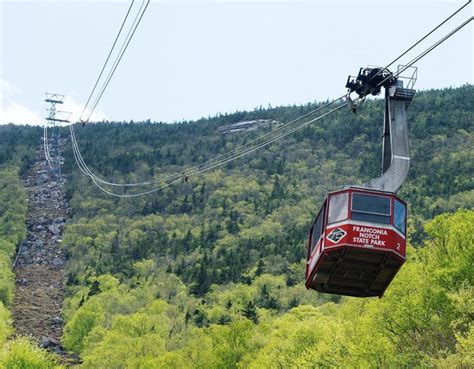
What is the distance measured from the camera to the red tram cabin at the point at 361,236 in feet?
99.2

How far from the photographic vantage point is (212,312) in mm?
137375

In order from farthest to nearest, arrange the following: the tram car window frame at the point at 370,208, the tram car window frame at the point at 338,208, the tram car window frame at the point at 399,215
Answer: the tram car window frame at the point at 399,215
the tram car window frame at the point at 338,208
the tram car window frame at the point at 370,208

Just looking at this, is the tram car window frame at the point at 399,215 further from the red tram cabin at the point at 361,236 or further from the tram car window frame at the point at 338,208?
the tram car window frame at the point at 338,208

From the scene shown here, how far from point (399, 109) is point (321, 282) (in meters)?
7.24

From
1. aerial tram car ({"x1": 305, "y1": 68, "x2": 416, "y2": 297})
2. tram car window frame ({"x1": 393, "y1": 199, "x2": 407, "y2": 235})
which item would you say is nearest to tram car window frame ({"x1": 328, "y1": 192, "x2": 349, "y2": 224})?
aerial tram car ({"x1": 305, "y1": 68, "x2": 416, "y2": 297})

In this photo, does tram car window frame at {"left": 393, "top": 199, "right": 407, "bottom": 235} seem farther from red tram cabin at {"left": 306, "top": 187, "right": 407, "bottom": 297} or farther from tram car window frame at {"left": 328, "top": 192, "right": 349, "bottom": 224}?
tram car window frame at {"left": 328, "top": 192, "right": 349, "bottom": 224}

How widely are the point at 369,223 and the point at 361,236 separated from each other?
0.57 meters

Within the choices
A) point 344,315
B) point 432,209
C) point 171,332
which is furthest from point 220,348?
point 432,209

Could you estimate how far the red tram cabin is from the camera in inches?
1190

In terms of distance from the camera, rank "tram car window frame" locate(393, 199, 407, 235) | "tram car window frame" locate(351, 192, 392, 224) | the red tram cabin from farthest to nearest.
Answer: "tram car window frame" locate(393, 199, 407, 235) → "tram car window frame" locate(351, 192, 392, 224) → the red tram cabin

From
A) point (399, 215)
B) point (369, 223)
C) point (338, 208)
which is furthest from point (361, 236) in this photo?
point (399, 215)

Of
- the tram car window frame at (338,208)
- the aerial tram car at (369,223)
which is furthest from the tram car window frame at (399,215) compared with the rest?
the tram car window frame at (338,208)

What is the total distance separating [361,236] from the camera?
30.2 m

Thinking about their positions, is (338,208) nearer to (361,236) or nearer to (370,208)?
(370,208)
